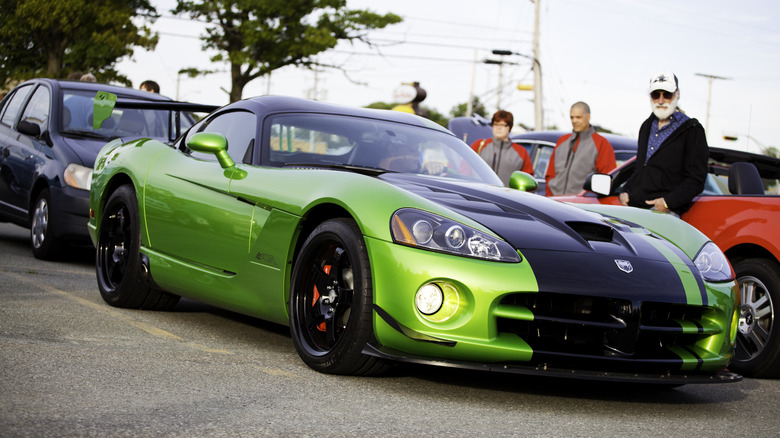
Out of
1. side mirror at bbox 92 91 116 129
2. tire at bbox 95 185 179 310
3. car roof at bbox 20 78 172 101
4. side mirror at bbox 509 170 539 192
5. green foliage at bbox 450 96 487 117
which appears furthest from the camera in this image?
green foliage at bbox 450 96 487 117

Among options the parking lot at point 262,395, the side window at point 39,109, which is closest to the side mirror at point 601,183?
the parking lot at point 262,395

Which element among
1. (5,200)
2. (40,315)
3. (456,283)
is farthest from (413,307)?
(5,200)

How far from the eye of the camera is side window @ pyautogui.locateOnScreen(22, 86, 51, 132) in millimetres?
9812

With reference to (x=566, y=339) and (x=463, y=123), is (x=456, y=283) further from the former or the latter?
(x=463, y=123)

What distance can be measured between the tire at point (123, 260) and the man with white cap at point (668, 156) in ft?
10.9

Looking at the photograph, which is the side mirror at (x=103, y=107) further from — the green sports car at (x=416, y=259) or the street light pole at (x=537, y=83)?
the street light pole at (x=537, y=83)

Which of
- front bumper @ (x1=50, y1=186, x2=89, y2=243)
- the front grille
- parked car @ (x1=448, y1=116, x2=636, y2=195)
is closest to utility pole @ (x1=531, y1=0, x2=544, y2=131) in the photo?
parked car @ (x1=448, y1=116, x2=636, y2=195)

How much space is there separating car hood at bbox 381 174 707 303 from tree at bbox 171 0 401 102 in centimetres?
3588

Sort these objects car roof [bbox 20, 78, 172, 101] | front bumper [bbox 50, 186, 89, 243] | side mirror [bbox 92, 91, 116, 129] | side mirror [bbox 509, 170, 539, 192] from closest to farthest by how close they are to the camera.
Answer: side mirror [bbox 509, 170, 539, 192] → side mirror [bbox 92, 91, 116, 129] → front bumper [bbox 50, 186, 89, 243] → car roof [bbox 20, 78, 172, 101]

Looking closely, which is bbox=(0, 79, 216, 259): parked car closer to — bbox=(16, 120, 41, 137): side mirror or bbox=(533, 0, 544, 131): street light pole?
bbox=(16, 120, 41, 137): side mirror

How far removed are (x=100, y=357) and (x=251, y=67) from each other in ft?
122

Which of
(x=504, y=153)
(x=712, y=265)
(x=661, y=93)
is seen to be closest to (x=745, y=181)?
(x=661, y=93)

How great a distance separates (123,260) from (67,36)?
24.0 meters

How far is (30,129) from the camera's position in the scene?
9.61 metres
